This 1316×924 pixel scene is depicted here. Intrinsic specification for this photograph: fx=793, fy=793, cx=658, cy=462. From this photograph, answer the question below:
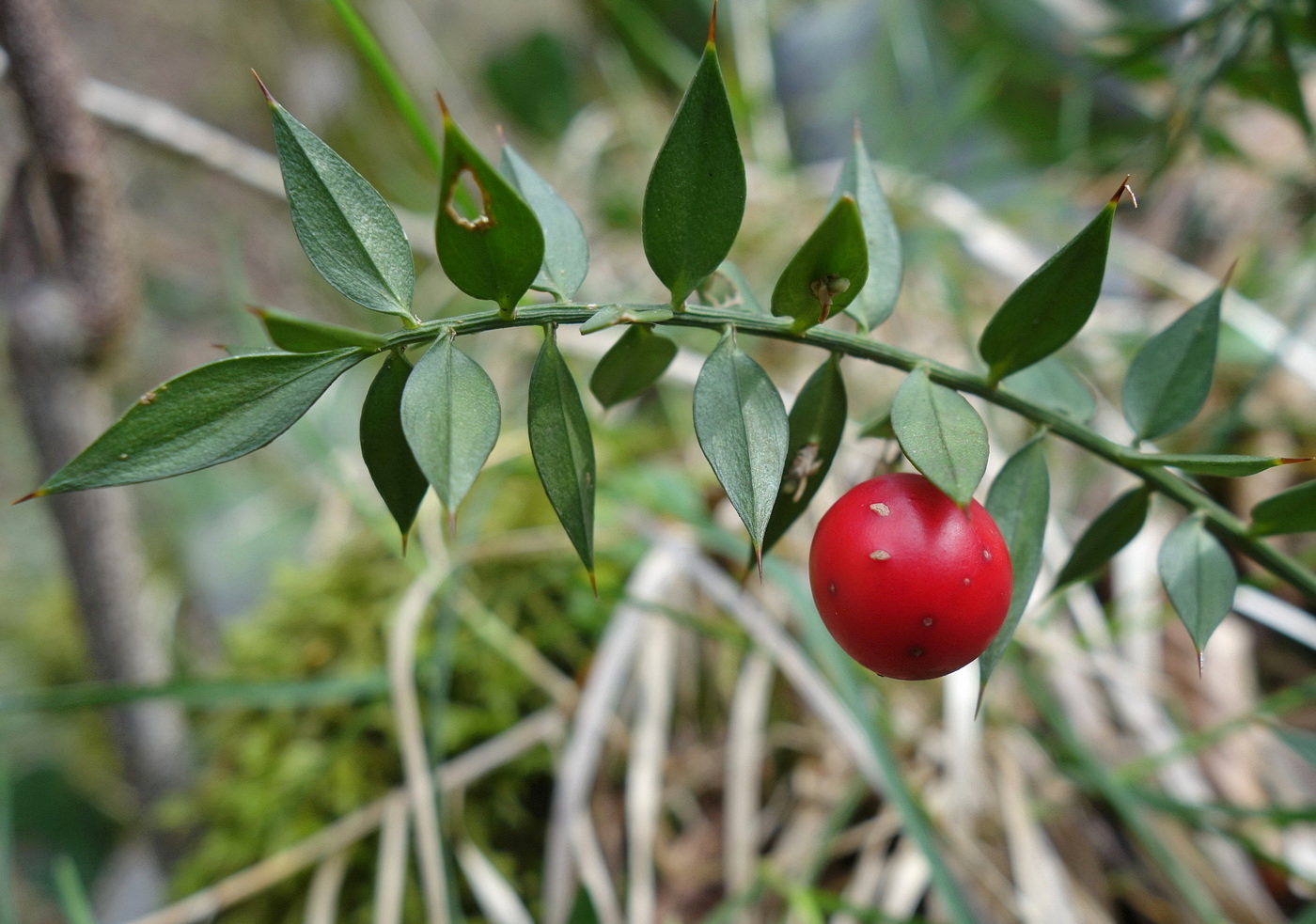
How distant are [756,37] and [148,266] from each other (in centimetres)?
164

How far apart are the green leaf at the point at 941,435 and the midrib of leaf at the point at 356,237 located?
0.59 feet

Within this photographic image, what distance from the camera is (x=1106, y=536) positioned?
0.35 metres

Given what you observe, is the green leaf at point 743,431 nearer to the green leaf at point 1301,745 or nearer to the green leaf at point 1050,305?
the green leaf at point 1050,305

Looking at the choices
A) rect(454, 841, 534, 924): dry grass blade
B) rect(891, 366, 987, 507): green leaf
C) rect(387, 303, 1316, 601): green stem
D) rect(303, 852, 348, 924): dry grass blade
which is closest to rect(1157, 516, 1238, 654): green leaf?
rect(387, 303, 1316, 601): green stem

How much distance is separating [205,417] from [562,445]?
111mm

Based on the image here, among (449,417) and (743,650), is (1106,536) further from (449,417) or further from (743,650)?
(743,650)

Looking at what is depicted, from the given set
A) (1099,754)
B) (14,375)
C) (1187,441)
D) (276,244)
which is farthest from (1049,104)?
(276,244)

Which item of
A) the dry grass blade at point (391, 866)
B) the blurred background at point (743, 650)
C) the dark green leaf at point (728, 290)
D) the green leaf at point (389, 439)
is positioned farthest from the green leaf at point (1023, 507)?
the dry grass blade at point (391, 866)

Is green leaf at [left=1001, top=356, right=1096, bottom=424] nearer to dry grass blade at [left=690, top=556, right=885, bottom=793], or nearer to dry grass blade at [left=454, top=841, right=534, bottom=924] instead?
dry grass blade at [left=690, top=556, right=885, bottom=793]

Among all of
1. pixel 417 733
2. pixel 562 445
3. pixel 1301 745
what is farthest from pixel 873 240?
pixel 417 733

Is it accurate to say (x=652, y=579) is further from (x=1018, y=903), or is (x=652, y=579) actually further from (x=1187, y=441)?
(x=1187, y=441)

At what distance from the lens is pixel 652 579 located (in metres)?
0.87

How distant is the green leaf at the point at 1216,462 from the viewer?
0.27 metres

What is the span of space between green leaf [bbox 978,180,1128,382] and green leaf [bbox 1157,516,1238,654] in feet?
0.35
